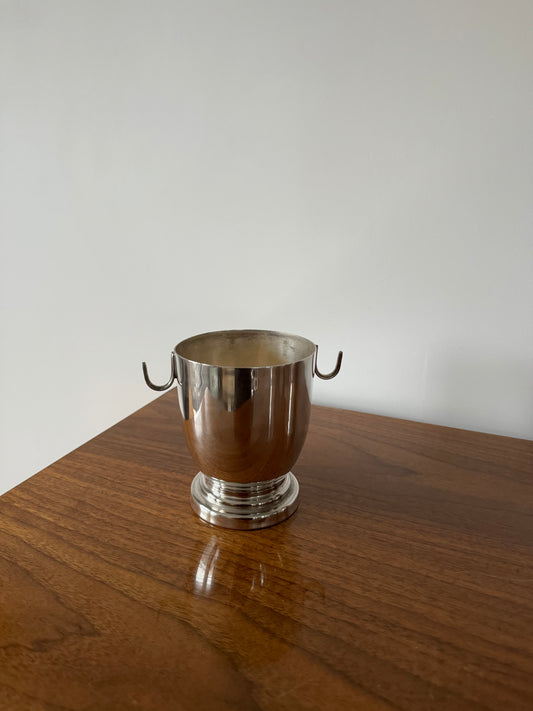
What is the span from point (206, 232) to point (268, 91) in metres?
0.22

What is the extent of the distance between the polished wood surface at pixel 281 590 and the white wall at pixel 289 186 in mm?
183

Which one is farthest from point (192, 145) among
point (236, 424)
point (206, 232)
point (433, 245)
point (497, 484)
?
point (497, 484)

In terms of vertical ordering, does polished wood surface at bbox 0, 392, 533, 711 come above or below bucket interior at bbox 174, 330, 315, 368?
below

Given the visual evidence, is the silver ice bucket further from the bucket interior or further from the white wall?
the white wall

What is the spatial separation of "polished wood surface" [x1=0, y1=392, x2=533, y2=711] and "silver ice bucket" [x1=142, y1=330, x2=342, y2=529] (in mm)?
24

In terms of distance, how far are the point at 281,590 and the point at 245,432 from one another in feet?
0.45

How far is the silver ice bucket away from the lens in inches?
18.1

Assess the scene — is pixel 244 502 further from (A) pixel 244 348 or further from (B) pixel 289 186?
(B) pixel 289 186

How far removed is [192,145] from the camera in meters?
0.77

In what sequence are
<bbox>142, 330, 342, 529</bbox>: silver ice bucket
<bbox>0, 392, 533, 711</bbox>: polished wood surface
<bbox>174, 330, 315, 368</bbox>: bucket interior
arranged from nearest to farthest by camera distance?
<bbox>0, 392, 533, 711</bbox>: polished wood surface → <bbox>142, 330, 342, 529</bbox>: silver ice bucket → <bbox>174, 330, 315, 368</bbox>: bucket interior

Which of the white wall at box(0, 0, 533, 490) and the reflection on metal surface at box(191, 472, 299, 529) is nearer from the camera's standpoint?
the reflection on metal surface at box(191, 472, 299, 529)

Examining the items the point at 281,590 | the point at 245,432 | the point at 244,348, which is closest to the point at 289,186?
the point at 244,348

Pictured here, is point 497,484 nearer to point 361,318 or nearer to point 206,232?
point 361,318

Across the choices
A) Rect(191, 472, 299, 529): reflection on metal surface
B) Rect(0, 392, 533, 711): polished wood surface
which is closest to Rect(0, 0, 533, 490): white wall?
Rect(0, 392, 533, 711): polished wood surface
